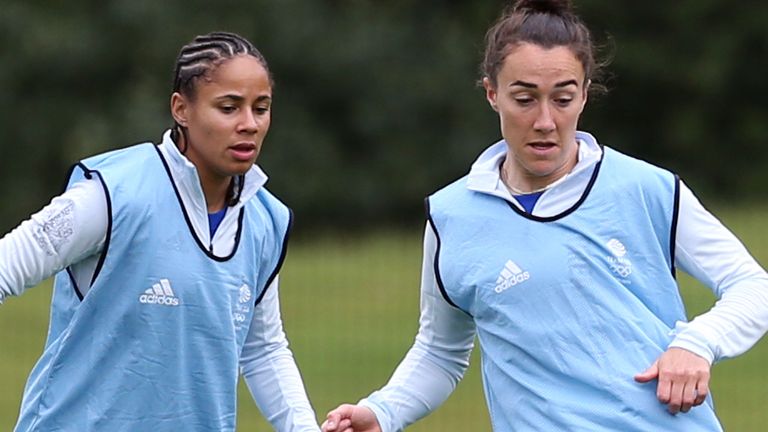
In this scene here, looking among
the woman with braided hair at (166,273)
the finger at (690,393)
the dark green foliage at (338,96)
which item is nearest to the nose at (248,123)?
the woman with braided hair at (166,273)

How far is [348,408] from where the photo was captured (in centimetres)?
520

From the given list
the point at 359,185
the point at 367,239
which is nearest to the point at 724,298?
the point at 367,239

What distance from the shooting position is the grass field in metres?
12.0

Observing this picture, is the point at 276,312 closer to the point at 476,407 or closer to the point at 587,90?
the point at 587,90

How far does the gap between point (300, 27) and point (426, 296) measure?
25.9 meters

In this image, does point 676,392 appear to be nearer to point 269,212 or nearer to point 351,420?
point 351,420

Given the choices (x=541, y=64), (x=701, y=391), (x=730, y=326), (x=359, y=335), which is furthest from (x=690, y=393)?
(x=359, y=335)

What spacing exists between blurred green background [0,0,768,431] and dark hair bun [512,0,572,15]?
21.1m

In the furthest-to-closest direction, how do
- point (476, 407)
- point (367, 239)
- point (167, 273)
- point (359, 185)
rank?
point (359, 185)
point (367, 239)
point (476, 407)
point (167, 273)

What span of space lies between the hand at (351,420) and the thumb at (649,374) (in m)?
0.98

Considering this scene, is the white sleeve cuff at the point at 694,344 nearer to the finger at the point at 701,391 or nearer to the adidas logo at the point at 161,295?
the finger at the point at 701,391

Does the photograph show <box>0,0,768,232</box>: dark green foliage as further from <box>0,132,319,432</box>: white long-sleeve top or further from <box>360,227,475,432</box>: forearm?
<box>360,227,475,432</box>: forearm

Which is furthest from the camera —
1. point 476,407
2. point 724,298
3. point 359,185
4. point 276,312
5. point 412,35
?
point 412,35

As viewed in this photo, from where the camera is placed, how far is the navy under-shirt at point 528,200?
16.1 ft
